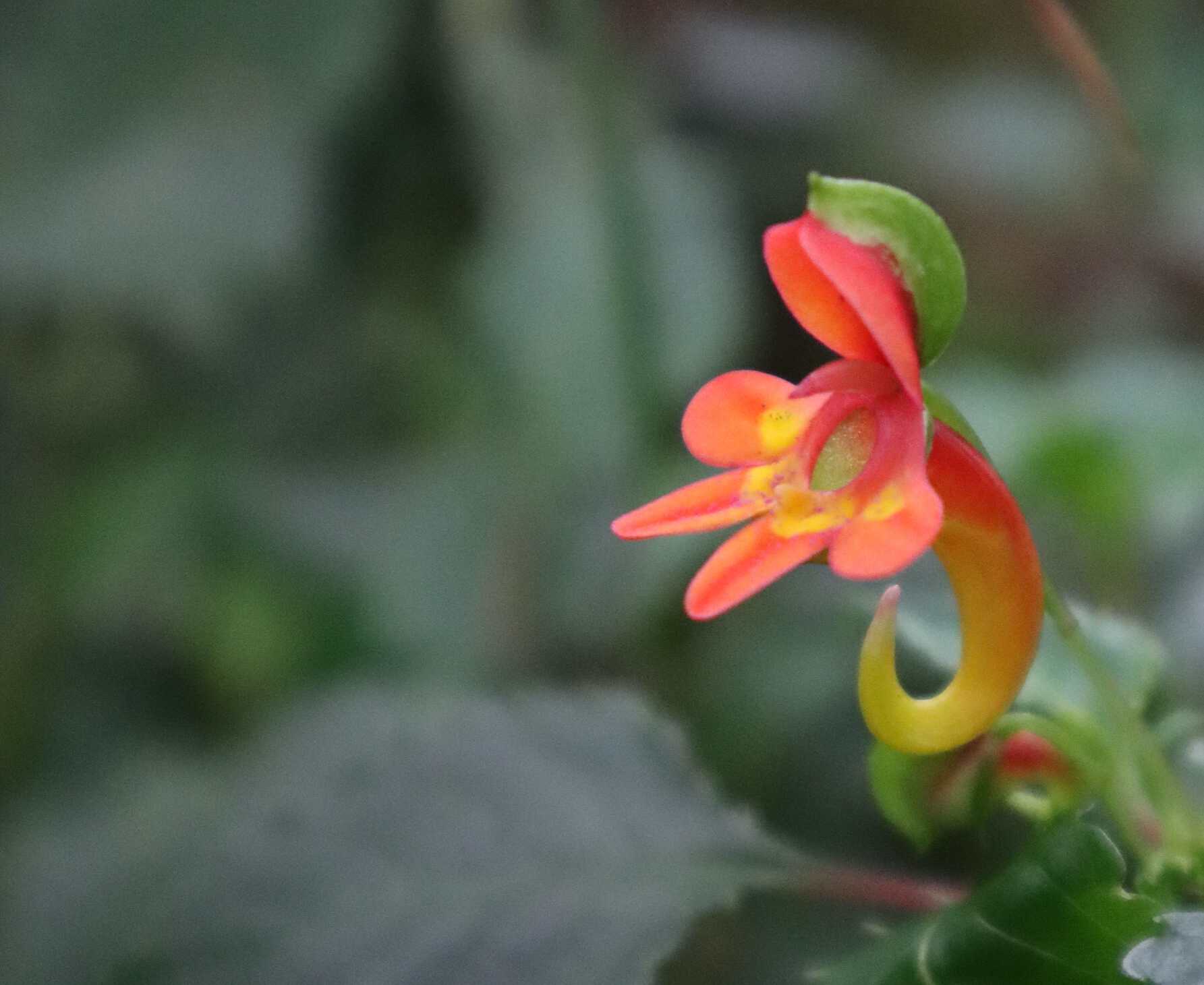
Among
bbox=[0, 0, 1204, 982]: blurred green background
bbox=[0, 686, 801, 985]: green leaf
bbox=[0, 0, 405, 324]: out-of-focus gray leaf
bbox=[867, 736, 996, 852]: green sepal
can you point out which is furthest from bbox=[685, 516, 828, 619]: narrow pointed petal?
bbox=[0, 0, 405, 324]: out-of-focus gray leaf

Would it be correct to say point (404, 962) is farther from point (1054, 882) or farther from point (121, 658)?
point (121, 658)

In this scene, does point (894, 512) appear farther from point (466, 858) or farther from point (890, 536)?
point (466, 858)

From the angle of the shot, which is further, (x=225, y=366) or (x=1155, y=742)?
(x=225, y=366)

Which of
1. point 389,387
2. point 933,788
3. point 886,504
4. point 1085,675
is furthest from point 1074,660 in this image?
point 389,387

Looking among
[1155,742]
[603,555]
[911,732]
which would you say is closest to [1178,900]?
[1155,742]

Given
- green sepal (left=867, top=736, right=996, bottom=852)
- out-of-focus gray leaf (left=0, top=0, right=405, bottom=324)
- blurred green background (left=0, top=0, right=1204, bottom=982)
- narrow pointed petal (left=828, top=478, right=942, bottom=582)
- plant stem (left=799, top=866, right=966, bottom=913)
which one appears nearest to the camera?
narrow pointed petal (left=828, top=478, right=942, bottom=582)

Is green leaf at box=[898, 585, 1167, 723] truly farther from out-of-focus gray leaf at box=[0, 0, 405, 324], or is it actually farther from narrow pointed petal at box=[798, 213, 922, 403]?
out-of-focus gray leaf at box=[0, 0, 405, 324]
